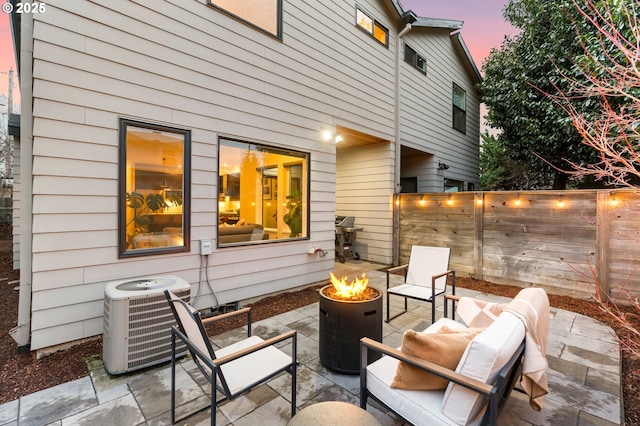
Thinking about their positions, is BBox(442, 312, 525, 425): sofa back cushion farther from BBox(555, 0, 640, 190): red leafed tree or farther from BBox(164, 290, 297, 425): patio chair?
BBox(555, 0, 640, 190): red leafed tree

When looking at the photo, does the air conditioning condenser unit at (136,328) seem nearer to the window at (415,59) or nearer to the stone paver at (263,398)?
the stone paver at (263,398)

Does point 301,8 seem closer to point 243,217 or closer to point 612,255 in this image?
point 243,217

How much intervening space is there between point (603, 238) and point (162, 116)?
262 inches

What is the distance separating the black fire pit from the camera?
262 cm

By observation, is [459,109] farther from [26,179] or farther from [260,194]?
[26,179]

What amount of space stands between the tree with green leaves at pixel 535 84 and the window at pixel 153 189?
8008mm

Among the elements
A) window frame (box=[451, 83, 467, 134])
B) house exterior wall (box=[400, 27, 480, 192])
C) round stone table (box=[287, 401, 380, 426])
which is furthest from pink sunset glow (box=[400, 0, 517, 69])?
round stone table (box=[287, 401, 380, 426])

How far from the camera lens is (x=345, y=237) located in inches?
303

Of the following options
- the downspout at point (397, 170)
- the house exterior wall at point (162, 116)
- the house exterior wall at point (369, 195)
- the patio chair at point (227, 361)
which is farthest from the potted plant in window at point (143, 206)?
the downspout at point (397, 170)

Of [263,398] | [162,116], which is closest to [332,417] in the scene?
[263,398]

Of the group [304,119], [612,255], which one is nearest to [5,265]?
[304,119]

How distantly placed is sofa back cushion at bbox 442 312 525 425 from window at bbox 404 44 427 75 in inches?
306

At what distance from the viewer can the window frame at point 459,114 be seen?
31.3ft

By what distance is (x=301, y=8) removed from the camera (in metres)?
5.24
